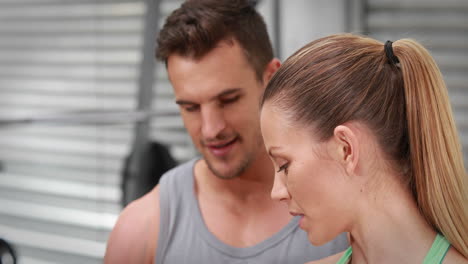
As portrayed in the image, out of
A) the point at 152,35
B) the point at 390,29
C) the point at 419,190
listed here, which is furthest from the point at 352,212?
the point at 390,29

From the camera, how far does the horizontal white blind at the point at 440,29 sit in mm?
2861

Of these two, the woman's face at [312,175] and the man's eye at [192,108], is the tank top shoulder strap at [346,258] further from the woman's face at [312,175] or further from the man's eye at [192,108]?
the man's eye at [192,108]

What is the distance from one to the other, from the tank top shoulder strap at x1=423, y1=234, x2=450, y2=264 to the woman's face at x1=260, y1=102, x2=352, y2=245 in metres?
0.15

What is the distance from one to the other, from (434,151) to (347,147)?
15 cm

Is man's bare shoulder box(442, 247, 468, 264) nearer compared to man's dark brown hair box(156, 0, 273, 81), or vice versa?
man's bare shoulder box(442, 247, 468, 264)

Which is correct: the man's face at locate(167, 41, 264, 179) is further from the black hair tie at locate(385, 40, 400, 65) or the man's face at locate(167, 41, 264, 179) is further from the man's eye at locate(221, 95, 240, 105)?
the black hair tie at locate(385, 40, 400, 65)

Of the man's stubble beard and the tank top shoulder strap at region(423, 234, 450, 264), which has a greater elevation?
the tank top shoulder strap at region(423, 234, 450, 264)

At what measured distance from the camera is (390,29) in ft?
9.62

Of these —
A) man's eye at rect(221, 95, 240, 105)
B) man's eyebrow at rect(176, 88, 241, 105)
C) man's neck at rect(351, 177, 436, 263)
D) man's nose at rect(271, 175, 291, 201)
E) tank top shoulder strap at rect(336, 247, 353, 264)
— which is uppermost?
man's eyebrow at rect(176, 88, 241, 105)

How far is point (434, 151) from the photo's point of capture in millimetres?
988

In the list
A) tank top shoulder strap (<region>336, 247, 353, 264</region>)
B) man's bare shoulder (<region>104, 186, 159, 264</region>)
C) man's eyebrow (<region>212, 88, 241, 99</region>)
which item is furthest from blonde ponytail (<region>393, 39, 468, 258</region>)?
man's bare shoulder (<region>104, 186, 159, 264</region>)

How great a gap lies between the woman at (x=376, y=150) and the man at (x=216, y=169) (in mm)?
334

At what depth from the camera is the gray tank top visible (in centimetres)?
133

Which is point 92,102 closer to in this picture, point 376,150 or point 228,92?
point 228,92
